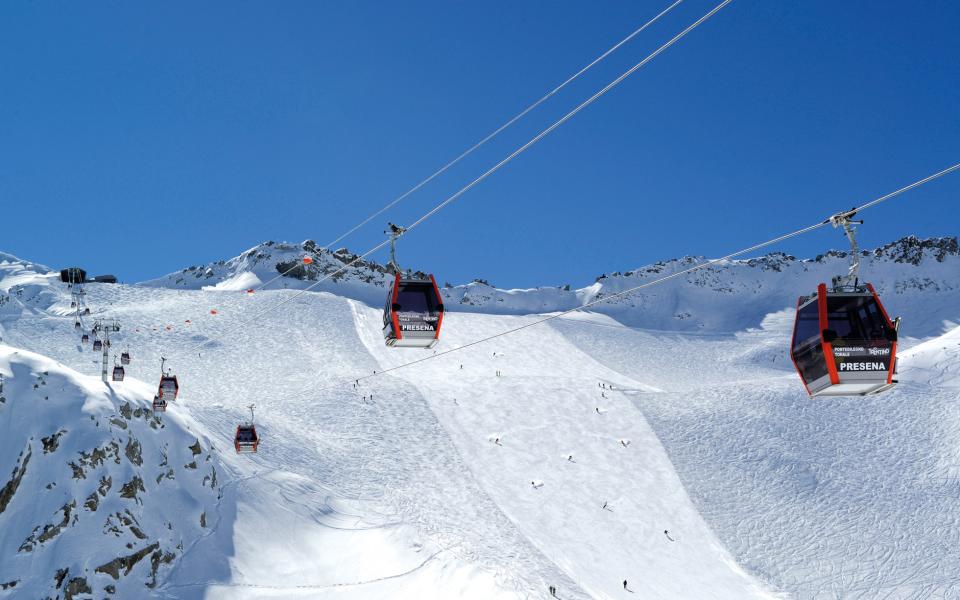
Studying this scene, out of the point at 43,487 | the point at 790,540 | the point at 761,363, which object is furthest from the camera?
the point at 761,363

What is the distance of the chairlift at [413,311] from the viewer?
56.5 ft

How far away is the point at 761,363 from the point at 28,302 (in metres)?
75.0

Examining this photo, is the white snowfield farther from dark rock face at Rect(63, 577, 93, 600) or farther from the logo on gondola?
the logo on gondola

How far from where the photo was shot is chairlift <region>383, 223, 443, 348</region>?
678 inches

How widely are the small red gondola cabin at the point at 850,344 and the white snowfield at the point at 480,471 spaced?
1752 centimetres

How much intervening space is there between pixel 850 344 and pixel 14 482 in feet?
82.1

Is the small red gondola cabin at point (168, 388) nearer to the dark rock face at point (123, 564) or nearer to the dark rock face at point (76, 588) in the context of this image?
the dark rock face at point (123, 564)

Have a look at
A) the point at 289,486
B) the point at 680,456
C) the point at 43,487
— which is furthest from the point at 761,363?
the point at 43,487

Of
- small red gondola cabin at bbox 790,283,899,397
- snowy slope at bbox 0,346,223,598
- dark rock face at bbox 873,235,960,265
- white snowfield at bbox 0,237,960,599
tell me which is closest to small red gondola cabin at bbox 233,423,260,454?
white snowfield at bbox 0,237,960,599

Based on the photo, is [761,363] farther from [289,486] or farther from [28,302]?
[28,302]

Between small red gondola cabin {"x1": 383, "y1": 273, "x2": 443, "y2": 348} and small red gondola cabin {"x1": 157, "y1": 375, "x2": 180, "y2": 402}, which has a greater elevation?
small red gondola cabin {"x1": 157, "y1": 375, "x2": 180, "y2": 402}

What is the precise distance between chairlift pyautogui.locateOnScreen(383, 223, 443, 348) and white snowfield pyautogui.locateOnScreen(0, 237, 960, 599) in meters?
14.1

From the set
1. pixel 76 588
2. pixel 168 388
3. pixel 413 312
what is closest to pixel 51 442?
pixel 76 588

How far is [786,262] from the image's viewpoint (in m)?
145
